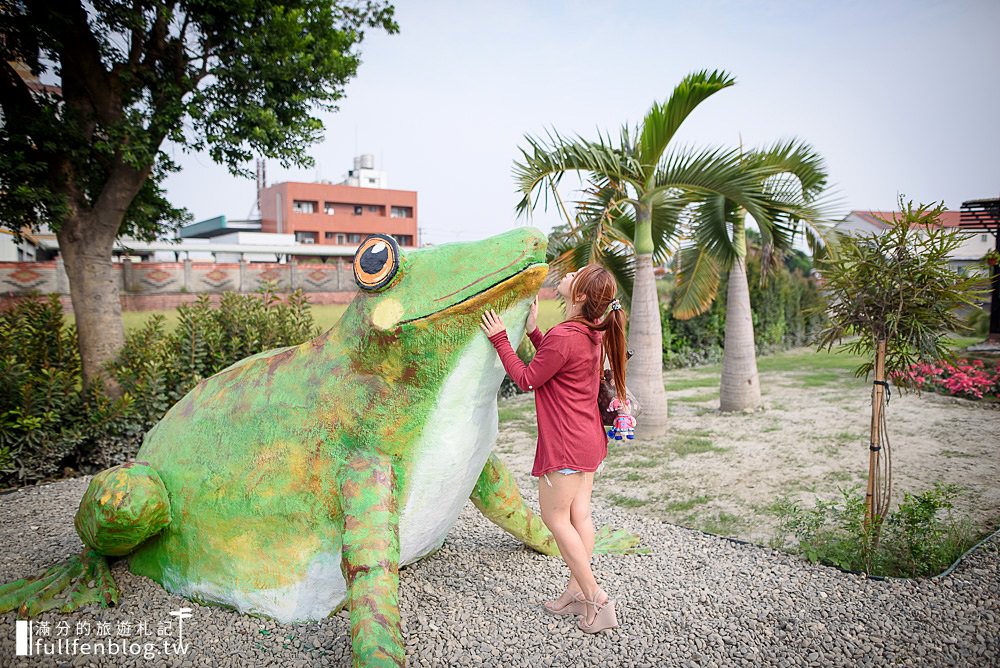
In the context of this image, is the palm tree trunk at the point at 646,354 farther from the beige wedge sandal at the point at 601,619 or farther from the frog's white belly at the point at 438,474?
the frog's white belly at the point at 438,474

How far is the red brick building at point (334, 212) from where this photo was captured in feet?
121

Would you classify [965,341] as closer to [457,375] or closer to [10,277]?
[457,375]

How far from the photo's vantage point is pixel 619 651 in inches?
111

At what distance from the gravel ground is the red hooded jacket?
2.83ft

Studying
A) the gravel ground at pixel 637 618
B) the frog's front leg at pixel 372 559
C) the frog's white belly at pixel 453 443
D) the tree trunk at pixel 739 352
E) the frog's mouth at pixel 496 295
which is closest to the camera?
the frog's front leg at pixel 372 559

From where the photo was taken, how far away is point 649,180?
7168 millimetres

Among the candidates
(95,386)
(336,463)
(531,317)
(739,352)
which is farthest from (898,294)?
(95,386)

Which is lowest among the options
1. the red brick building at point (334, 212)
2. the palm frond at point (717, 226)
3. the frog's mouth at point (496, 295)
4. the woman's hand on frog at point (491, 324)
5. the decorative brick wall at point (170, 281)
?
the woman's hand on frog at point (491, 324)

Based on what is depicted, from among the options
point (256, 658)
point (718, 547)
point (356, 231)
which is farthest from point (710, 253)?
point (356, 231)

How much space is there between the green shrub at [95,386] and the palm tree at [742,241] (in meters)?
5.64

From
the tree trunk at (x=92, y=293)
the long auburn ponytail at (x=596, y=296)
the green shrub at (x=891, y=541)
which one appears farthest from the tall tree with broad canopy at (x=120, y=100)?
the green shrub at (x=891, y=541)

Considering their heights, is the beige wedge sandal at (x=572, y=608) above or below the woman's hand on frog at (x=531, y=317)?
below

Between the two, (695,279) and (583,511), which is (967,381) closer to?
(695,279)

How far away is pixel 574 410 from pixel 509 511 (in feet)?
3.37
